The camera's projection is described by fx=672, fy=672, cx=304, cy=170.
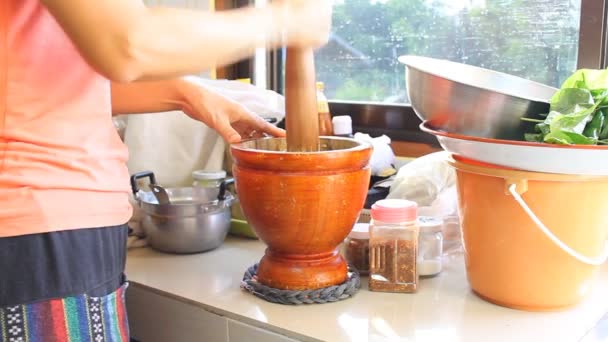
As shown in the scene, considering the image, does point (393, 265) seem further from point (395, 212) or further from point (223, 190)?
point (223, 190)

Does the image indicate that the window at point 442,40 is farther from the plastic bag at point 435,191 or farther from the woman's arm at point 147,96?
the woman's arm at point 147,96

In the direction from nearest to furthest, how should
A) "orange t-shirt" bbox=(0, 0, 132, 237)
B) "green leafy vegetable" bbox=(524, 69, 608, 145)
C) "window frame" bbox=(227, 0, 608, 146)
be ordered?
"orange t-shirt" bbox=(0, 0, 132, 237) < "green leafy vegetable" bbox=(524, 69, 608, 145) < "window frame" bbox=(227, 0, 608, 146)

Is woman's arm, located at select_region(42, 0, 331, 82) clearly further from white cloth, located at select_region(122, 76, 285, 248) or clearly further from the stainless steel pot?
white cloth, located at select_region(122, 76, 285, 248)

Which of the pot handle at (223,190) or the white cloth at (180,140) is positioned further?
the white cloth at (180,140)

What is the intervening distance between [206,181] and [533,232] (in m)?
0.71

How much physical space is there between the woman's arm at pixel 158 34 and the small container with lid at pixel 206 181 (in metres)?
0.61

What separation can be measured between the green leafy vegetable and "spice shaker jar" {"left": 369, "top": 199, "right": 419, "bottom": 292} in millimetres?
201

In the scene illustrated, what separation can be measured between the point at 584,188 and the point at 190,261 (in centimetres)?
65

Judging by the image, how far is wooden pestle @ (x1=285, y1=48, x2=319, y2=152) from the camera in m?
0.90

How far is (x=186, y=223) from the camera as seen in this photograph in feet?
3.83

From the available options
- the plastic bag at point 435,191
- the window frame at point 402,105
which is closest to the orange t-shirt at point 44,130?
the plastic bag at point 435,191

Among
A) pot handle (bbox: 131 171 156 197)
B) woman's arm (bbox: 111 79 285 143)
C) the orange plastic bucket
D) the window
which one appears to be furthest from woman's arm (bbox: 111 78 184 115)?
the window

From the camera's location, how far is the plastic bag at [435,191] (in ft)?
3.72

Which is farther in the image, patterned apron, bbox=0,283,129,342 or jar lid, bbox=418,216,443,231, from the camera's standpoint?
jar lid, bbox=418,216,443,231
